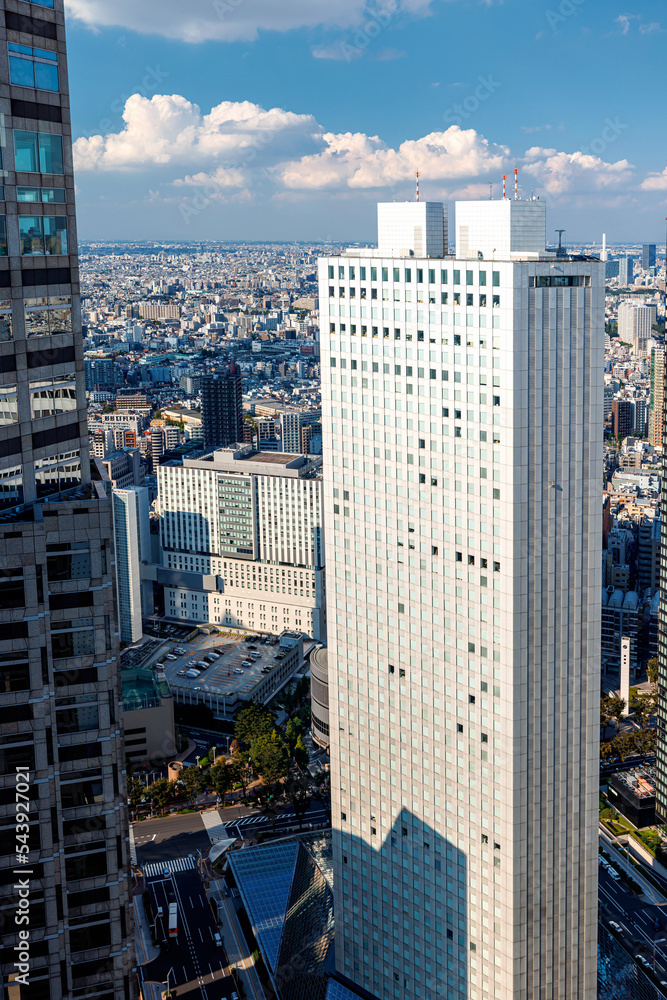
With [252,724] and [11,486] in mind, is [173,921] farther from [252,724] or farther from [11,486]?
[11,486]

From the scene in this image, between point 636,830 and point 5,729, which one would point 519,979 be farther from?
point 636,830

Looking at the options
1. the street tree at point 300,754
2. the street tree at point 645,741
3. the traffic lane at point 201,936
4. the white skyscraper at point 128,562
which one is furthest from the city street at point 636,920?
the white skyscraper at point 128,562

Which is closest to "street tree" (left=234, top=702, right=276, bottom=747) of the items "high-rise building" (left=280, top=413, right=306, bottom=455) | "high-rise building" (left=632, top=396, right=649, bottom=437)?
"high-rise building" (left=280, top=413, right=306, bottom=455)

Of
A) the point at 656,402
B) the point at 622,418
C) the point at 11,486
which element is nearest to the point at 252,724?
the point at 11,486

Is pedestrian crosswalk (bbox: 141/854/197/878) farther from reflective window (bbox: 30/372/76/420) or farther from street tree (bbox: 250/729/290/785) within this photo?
reflective window (bbox: 30/372/76/420)

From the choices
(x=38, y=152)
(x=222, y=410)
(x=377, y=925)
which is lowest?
(x=377, y=925)

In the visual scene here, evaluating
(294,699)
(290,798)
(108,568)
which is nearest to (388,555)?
(108,568)

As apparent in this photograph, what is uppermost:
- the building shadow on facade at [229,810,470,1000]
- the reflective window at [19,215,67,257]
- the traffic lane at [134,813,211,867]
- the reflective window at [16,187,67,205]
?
the reflective window at [16,187,67,205]
